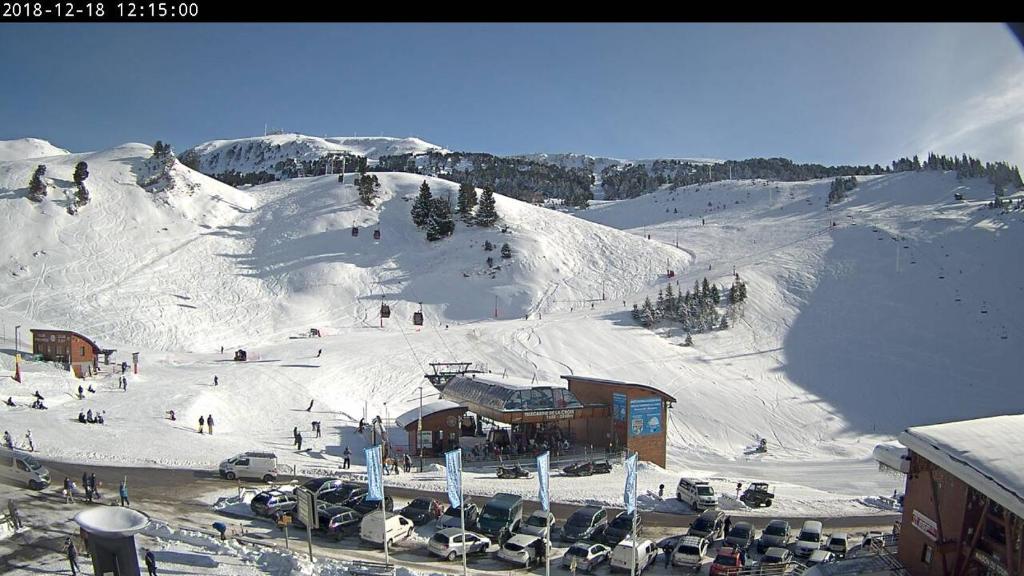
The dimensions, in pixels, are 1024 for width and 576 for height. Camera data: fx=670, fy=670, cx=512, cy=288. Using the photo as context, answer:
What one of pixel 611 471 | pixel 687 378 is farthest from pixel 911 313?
pixel 611 471

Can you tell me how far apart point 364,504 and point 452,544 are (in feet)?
13.3

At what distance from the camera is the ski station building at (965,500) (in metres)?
12.8

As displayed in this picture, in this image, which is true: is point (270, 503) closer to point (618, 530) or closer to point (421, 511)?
point (421, 511)

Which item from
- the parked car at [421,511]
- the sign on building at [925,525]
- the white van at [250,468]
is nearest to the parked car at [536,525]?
the parked car at [421,511]

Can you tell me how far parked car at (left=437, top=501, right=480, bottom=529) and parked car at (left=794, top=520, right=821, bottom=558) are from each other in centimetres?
917

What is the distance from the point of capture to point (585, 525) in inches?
771

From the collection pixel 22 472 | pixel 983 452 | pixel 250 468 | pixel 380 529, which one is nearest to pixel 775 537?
pixel 983 452

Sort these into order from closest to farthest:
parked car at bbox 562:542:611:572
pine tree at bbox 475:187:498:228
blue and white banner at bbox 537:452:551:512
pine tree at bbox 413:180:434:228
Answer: blue and white banner at bbox 537:452:551:512 < parked car at bbox 562:542:611:572 < pine tree at bbox 475:187:498:228 < pine tree at bbox 413:180:434:228

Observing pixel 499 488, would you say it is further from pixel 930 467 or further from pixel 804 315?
pixel 804 315

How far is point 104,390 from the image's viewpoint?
36.2 meters

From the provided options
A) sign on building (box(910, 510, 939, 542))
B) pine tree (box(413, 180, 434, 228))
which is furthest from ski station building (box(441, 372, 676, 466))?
pine tree (box(413, 180, 434, 228))

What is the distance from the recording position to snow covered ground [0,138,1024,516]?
3459 cm

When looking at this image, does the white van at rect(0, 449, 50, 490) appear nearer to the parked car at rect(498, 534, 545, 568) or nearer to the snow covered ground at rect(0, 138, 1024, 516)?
the snow covered ground at rect(0, 138, 1024, 516)

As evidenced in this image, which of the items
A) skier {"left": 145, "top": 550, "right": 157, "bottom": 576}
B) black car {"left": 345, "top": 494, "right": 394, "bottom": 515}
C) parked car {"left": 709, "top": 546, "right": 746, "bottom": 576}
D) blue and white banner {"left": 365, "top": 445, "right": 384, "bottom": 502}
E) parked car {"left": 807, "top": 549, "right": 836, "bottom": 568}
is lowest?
parked car {"left": 807, "top": 549, "right": 836, "bottom": 568}
